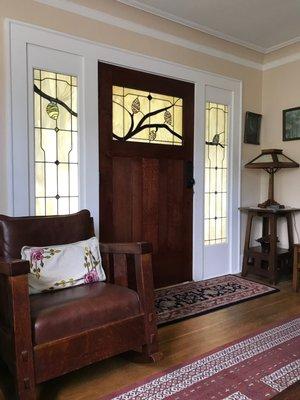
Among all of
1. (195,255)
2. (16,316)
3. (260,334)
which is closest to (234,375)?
(260,334)

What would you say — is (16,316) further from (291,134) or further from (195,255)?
(291,134)

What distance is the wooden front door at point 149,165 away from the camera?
282cm

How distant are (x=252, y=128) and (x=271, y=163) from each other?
59 cm

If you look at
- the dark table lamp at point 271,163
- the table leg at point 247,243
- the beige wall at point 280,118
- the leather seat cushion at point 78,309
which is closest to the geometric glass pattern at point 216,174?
the table leg at point 247,243

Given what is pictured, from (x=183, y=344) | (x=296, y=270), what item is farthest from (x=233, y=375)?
(x=296, y=270)

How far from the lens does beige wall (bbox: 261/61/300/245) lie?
3.62m

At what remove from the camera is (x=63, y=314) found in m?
1.60

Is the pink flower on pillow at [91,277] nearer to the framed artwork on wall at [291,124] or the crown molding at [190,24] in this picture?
the crown molding at [190,24]

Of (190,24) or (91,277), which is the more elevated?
(190,24)

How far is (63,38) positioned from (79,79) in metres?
0.30

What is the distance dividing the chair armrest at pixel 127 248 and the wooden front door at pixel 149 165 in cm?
67

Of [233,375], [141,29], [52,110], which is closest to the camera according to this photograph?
[233,375]

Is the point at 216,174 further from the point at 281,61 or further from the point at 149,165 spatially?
the point at 281,61

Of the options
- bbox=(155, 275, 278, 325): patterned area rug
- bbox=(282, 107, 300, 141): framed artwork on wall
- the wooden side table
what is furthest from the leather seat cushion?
bbox=(282, 107, 300, 141): framed artwork on wall
